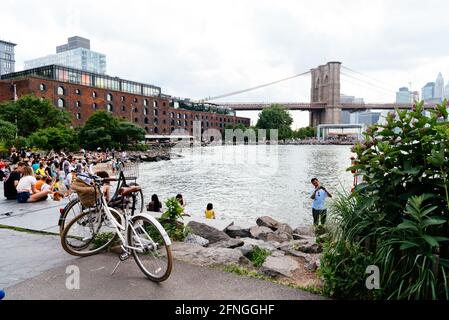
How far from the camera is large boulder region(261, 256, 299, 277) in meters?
4.34

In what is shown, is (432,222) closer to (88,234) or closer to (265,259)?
(265,259)

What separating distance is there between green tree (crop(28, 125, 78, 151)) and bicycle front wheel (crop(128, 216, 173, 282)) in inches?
1558

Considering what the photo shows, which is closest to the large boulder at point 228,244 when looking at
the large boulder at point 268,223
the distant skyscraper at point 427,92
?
the large boulder at point 268,223

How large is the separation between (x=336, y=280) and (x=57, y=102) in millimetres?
73113

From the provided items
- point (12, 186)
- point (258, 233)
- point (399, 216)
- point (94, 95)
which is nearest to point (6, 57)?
point (94, 95)

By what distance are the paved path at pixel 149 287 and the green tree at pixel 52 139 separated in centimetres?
3952

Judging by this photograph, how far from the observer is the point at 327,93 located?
486ft

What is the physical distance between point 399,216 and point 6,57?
220 metres

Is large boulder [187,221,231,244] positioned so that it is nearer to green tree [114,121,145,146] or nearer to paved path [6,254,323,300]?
paved path [6,254,323,300]

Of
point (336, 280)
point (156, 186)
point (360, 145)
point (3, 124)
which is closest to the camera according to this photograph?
point (336, 280)

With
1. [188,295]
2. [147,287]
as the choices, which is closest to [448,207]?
[188,295]

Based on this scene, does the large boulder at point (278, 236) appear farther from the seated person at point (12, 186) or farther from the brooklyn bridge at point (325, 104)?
the brooklyn bridge at point (325, 104)

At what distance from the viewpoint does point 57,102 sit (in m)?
66.1
